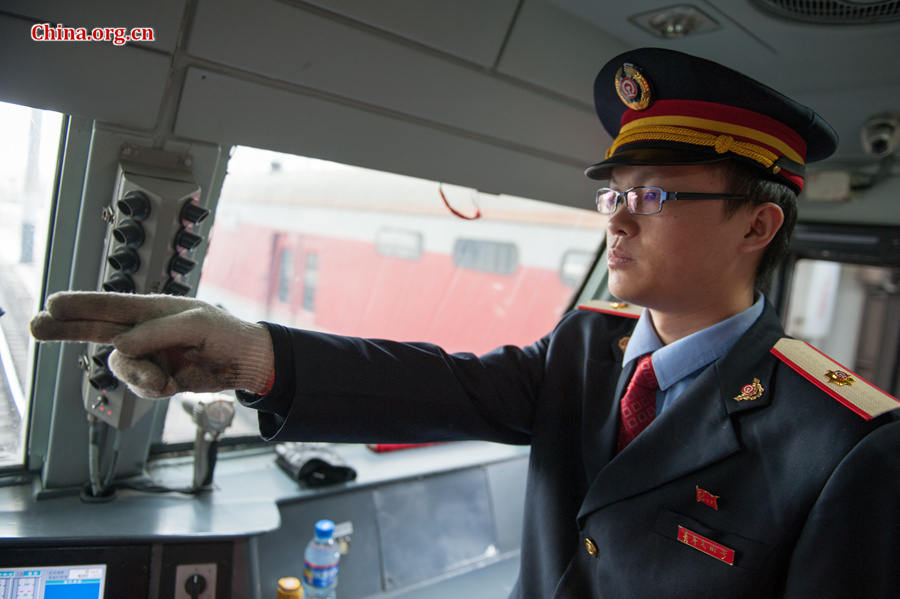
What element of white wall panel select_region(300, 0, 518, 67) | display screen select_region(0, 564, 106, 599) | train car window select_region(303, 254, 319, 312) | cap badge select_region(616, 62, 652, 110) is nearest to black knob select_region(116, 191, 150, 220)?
white wall panel select_region(300, 0, 518, 67)

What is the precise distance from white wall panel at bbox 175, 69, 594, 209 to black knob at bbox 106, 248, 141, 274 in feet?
1.22

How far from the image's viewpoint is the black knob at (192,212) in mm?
1741

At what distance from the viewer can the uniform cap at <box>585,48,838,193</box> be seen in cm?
150

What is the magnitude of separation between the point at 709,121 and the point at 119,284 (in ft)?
5.51

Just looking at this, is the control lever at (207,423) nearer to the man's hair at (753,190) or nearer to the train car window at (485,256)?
the man's hair at (753,190)

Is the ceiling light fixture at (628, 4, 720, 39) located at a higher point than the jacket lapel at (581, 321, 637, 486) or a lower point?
higher

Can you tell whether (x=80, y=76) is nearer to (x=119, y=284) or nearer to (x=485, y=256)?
(x=119, y=284)

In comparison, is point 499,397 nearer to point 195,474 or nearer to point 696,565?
point 696,565

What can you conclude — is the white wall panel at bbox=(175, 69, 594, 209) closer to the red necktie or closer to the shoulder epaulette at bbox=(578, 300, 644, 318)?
the shoulder epaulette at bbox=(578, 300, 644, 318)

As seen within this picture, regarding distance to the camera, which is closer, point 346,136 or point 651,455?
point 651,455

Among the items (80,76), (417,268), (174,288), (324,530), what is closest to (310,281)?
(417,268)

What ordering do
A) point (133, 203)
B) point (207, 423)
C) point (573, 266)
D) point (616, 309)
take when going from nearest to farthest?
1. point (133, 203)
2. point (616, 309)
3. point (207, 423)
4. point (573, 266)

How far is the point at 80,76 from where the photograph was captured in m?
1.42
